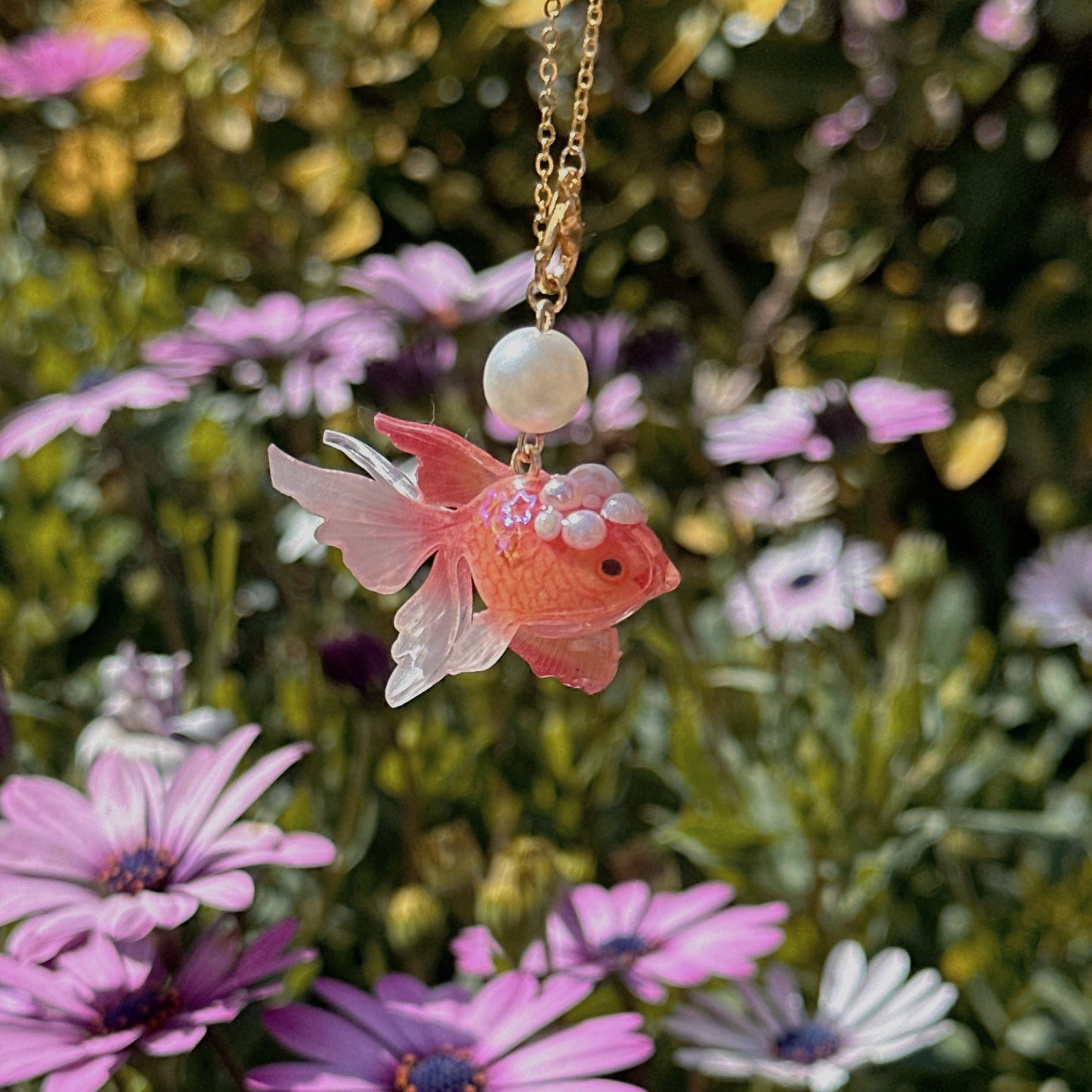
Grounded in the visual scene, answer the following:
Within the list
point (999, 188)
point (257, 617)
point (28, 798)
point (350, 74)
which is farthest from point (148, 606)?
point (999, 188)

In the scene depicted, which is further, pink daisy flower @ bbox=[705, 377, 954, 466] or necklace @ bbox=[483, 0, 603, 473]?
pink daisy flower @ bbox=[705, 377, 954, 466]

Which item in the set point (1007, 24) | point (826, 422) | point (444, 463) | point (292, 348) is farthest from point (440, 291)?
point (1007, 24)

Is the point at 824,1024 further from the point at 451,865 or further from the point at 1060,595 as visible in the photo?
the point at 1060,595

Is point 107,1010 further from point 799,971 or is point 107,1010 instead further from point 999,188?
point 999,188

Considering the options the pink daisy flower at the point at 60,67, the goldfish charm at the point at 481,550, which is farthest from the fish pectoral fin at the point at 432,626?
the pink daisy flower at the point at 60,67

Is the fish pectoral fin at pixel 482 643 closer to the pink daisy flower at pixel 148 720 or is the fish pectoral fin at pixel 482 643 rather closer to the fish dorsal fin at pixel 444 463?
the fish dorsal fin at pixel 444 463

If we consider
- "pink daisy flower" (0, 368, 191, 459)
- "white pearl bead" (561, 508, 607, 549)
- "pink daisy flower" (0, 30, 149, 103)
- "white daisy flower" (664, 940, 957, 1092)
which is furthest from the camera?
"pink daisy flower" (0, 30, 149, 103)

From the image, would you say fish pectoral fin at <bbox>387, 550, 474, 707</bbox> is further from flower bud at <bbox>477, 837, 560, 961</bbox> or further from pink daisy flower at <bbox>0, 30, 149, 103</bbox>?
pink daisy flower at <bbox>0, 30, 149, 103</bbox>

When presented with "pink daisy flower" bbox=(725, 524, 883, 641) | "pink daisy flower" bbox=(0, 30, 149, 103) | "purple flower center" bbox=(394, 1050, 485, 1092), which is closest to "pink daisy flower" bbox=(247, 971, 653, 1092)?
"purple flower center" bbox=(394, 1050, 485, 1092)
